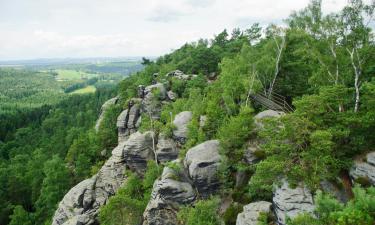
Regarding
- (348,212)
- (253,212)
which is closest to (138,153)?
(253,212)

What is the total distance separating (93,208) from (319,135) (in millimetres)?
36074

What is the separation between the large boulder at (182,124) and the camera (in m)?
45.9

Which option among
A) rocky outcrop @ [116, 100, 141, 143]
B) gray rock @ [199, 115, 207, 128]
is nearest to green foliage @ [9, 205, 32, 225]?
rocky outcrop @ [116, 100, 141, 143]

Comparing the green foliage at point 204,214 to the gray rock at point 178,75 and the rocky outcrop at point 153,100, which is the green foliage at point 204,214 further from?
the gray rock at point 178,75

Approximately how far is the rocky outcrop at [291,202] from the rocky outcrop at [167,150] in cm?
2244

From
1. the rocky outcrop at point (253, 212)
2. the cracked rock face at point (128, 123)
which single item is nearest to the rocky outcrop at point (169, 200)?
the rocky outcrop at point (253, 212)

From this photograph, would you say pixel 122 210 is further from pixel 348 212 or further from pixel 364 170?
pixel 348 212

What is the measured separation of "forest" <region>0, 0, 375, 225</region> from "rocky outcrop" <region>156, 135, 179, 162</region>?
52.0 inches

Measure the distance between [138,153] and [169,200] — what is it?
49.9 feet

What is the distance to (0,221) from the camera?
207 feet

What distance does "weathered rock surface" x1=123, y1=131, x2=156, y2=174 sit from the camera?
49.1m

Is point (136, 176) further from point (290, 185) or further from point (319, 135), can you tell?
point (319, 135)

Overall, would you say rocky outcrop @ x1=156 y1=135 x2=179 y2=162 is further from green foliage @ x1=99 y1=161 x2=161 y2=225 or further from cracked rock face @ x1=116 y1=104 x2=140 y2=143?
cracked rock face @ x1=116 y1=104 x2=140 y2=143

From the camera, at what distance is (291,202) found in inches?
970
